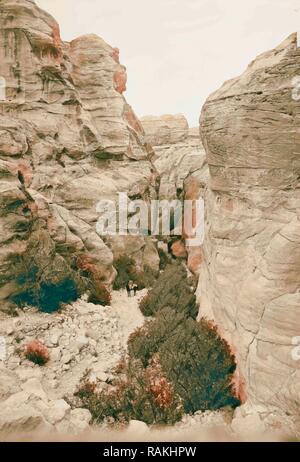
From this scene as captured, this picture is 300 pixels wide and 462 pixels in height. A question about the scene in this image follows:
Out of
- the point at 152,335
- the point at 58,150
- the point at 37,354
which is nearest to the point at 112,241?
the point at 58,150

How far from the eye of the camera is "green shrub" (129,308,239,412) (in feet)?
36.6

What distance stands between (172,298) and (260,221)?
6.42 meters

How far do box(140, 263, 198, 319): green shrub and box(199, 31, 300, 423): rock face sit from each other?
6.98ft

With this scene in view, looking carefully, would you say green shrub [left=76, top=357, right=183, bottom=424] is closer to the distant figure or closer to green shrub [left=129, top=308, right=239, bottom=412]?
green shrub [left=129, top=308, right=239, bottom=412]

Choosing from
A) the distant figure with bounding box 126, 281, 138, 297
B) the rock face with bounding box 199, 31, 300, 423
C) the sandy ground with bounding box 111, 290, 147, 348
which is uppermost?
the rock face with bounding box 199, 31, 300, 423

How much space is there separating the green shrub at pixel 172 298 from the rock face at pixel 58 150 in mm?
2611

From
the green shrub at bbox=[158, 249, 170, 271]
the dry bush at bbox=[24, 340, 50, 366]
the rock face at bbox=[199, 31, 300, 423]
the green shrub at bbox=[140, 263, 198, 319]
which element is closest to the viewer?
the rock face at bbox=[199, 31, 300, 423]

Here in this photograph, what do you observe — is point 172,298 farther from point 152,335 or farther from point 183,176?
point 183,176

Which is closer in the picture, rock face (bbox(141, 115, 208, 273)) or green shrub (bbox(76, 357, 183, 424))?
green shrub (bbox(76, 357, 183, 424))

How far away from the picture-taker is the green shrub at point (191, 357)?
11164mm

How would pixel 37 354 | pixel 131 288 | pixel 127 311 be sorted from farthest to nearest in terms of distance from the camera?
pixel 131 288 → pixel 127 311 → pixel 37 354

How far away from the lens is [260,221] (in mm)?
12172

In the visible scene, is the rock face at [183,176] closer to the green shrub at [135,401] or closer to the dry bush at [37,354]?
the green shrub at [135,401]

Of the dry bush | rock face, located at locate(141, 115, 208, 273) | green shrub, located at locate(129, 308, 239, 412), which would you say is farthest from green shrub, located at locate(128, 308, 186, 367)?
rock face, located at locate(141, 115, 208, 273)
